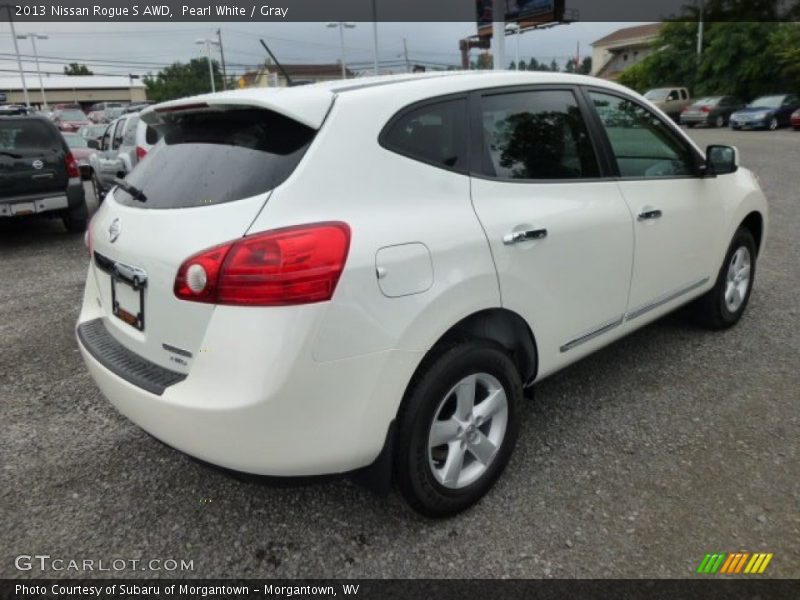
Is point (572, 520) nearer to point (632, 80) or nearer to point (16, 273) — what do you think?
point (16, 273)

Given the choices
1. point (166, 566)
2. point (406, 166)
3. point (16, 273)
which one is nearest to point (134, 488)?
point (166, 566)

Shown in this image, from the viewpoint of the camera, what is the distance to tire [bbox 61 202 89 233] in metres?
8.71

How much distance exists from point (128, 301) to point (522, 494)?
181cm

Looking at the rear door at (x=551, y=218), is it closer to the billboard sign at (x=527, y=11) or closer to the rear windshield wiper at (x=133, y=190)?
the rear windshield wiper at (x=133, y=190)

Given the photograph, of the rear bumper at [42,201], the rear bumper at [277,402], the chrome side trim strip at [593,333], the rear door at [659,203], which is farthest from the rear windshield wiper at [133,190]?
the rear bumper at [42,201]

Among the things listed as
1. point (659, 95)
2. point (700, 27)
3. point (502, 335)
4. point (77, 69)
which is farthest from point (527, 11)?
point (77, 69)

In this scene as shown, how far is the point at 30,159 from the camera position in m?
7.89

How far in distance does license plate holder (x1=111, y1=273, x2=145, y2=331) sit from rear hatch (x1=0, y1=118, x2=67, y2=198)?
21.0 feet

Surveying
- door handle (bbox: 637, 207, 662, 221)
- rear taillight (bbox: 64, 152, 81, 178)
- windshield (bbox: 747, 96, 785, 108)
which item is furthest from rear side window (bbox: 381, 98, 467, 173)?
windshield (bbox: 747, 96, 785, 108)

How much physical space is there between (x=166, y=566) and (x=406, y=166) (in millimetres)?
1747

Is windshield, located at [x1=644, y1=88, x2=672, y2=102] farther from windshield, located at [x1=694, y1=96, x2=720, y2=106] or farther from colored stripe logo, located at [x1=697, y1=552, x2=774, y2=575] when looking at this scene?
colored stripe logo, located at [x1=697, y1=552, x2=774, y2=575]

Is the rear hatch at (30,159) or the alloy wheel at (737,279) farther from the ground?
the rear hatch at (30,159)

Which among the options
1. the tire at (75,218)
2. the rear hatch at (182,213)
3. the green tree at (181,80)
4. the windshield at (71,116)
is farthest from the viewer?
the green tree at (181,80)

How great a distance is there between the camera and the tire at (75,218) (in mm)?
8710
